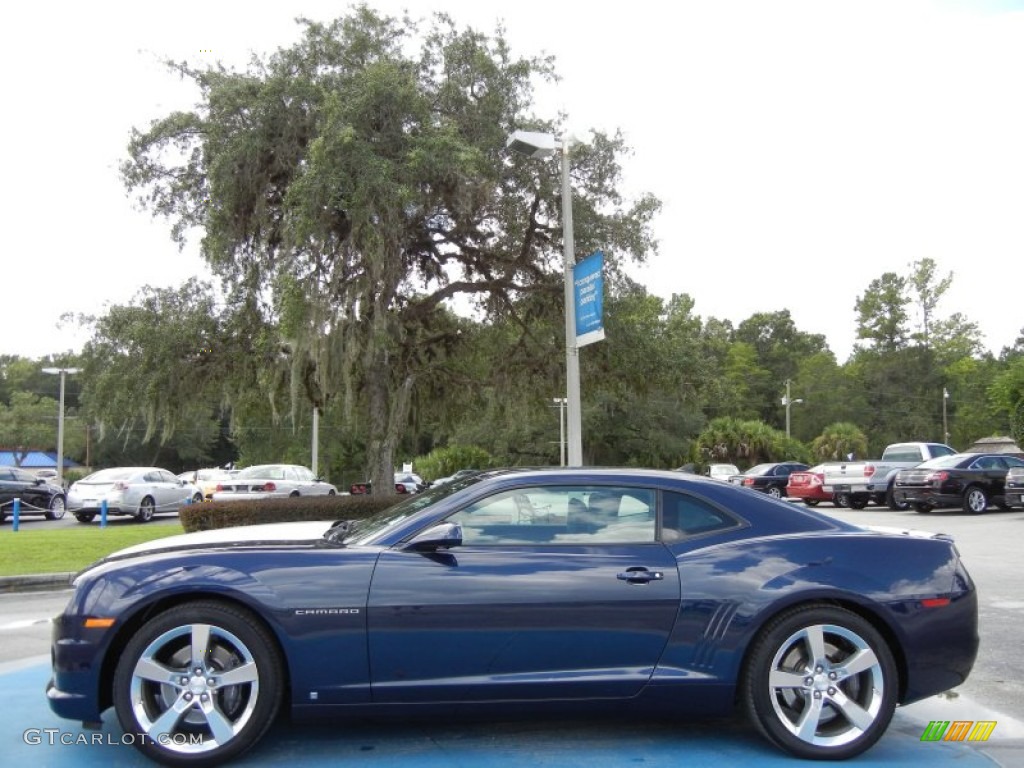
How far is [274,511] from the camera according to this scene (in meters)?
15.4

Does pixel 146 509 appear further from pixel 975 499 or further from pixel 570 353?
pixel 975 499

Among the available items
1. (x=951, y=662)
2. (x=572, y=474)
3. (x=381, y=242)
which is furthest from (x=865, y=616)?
(x=381, y=242)

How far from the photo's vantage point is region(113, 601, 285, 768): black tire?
4.04 meters

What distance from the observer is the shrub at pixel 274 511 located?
14969 mm

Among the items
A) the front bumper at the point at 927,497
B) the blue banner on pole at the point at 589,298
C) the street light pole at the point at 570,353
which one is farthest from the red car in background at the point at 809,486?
the blue banner on pole at the point at 589,298

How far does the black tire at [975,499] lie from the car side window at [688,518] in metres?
19.4

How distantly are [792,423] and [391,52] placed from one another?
72.5m

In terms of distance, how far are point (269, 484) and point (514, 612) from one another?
21.2 meters

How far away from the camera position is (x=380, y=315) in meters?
15.5

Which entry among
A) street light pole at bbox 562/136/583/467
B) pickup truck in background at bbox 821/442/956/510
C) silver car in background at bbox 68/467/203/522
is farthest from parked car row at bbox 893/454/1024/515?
silver car in background at bbox 68/467/203/522

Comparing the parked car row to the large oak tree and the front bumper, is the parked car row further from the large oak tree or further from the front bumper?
the large oak tree

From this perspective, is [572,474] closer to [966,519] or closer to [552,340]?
[552,340]

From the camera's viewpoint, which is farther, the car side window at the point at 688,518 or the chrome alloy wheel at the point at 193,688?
the car side window at the point at 688,518

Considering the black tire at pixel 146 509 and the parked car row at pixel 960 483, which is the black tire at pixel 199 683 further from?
the parked car row at pixel 960 483
